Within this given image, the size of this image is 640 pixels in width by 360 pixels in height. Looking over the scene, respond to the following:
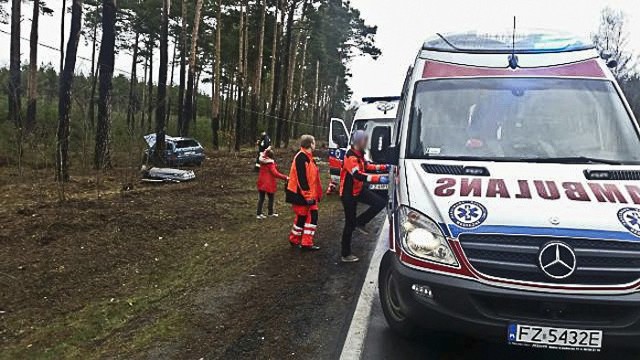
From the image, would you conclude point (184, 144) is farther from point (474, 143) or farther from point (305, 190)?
point (474, 143)

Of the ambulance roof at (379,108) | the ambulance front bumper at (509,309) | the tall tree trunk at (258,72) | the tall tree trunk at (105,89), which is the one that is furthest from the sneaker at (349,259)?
the tall tree trunk at (258,72)

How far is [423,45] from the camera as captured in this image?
16.9ft

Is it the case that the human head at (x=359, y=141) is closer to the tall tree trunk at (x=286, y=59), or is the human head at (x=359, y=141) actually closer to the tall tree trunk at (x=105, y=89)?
the tall tree trunk at (x=105, y=89)

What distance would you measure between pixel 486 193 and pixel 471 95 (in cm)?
127

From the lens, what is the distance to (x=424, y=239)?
3494 millimetres

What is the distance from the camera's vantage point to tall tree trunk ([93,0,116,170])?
1594cm

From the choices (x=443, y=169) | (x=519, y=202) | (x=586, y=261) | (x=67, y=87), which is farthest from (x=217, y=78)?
(x=586, y=261)

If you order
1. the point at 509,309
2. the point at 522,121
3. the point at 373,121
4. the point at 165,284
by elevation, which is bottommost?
the point at 165,284

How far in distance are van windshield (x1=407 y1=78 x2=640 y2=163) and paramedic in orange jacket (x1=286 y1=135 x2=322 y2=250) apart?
2.87 metres

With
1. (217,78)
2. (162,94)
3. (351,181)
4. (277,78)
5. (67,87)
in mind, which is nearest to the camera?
(351,181)

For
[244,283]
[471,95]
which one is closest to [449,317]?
[471,95]

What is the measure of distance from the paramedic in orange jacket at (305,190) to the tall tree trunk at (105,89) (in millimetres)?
10367

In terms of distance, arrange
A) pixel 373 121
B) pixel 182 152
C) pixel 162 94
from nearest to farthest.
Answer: pixel 373 121
pixel 162 94
pixel 182 152

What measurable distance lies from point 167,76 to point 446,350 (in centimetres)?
2111
